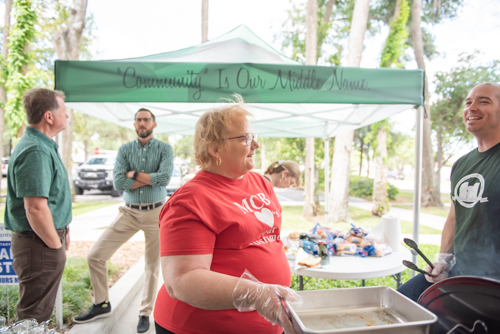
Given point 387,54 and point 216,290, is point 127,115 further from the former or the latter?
point 387,54

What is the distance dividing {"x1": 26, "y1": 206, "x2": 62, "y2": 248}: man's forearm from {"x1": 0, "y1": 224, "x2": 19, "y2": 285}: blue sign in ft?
2.01

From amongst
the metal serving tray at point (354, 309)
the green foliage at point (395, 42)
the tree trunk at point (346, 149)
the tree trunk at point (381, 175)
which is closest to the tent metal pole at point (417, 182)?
the metal serving tray at point (354, 309)

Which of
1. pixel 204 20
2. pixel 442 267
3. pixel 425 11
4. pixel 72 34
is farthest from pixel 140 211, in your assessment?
pixel 425 11

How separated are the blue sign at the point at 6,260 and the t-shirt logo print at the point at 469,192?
323 centimetres

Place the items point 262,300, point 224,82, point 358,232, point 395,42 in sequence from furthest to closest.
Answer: point 395,42
point 358,232
point 224,82
point 262,300

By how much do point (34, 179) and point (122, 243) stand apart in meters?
1.19

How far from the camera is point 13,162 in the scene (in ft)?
6.53

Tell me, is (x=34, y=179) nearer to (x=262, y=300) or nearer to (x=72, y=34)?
(x=262, y=300)

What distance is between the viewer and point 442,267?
67.8 inches

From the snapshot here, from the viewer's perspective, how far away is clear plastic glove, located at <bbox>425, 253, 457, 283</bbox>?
66.9 inches

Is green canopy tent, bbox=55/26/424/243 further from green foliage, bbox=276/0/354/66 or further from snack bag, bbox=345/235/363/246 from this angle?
green foliage, bbox=276/0/354/66

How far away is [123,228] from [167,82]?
4.85ft

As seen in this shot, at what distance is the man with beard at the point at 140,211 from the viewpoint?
9.05 feet

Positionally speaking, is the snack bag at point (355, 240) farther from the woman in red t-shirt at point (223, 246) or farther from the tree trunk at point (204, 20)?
the tree trunk at point (204, 20)
